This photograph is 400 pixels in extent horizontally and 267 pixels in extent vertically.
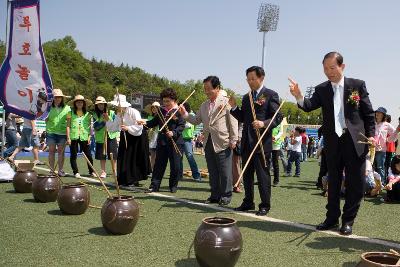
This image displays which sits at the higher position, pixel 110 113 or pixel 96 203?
pixel 110 113

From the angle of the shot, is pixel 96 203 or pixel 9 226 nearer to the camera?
pixel 9 226

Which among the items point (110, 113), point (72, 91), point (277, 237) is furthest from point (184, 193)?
point (72, 91)

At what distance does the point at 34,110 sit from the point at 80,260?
21.2 ft

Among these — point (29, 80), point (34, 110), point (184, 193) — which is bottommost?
point (184, 193)

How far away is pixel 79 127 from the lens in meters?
9.77

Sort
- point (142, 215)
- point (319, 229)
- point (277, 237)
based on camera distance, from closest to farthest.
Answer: point (277, 237) < point (319, 229) < point (142, 215)

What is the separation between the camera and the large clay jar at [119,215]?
14.7 feet

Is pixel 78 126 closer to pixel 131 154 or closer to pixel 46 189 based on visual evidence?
pixel 131 154

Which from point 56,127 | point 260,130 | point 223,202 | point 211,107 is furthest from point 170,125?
point 56,127

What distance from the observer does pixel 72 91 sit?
72938 millimetres

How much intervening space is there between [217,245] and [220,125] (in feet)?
11.6

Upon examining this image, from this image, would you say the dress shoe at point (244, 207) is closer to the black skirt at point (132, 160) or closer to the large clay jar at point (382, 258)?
the black skirt at point (132, 160)

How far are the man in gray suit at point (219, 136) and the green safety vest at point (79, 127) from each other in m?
4.12

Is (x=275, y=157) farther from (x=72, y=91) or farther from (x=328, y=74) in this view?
(x=72, y=91)
